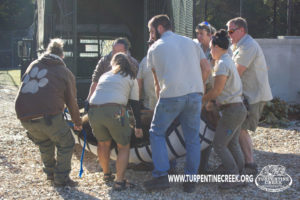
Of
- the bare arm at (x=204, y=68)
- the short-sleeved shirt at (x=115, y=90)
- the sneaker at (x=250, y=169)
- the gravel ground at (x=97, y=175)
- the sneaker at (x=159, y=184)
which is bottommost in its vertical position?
the gravel ground at (x=97, y=175)

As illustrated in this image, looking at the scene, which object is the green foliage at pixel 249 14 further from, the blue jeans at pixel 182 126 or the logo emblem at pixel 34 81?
the blue jeans at pixel 182 126

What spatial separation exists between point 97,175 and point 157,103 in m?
1.38

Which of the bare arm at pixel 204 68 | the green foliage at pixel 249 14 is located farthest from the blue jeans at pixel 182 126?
the green foliage at pixel 249 14

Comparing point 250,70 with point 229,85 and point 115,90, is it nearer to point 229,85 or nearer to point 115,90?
point 229,85

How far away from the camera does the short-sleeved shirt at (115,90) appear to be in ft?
14.8

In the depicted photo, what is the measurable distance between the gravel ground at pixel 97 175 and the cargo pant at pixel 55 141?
0.62 ft

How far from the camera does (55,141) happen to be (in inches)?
184

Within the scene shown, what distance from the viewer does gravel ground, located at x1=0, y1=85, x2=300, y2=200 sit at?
14.6 feet

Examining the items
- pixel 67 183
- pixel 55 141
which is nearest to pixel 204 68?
pixel 55 141

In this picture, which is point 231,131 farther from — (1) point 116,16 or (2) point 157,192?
(1) point 116,16

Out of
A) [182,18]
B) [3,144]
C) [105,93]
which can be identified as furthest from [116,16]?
[105,93]

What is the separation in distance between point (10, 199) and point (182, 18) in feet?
19.7

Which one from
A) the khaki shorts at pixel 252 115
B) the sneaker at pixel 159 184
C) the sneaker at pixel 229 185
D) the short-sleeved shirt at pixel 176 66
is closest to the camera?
the short-sleeved shirt at pixel 176 66

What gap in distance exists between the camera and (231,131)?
14.9 feet
